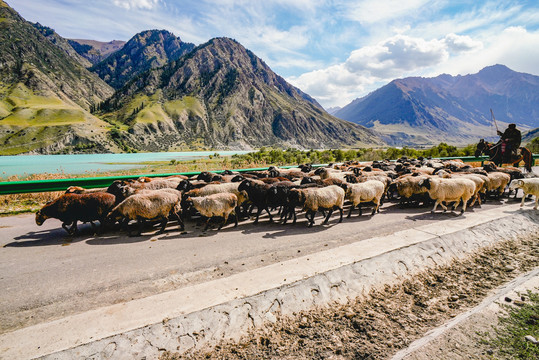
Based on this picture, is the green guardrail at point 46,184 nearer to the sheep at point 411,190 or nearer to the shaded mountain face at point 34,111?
the sheep at point 411,190

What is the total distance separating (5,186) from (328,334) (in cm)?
1252

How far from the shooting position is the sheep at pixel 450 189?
30.1 ft

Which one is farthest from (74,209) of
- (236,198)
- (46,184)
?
(46,184)

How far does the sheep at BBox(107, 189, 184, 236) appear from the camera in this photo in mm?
7172

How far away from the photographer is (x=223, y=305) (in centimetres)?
357

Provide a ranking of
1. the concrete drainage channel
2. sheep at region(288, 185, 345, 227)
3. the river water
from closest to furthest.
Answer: the concrete drainage channel
sheep at region(288, 185, 345, 227)
the river water

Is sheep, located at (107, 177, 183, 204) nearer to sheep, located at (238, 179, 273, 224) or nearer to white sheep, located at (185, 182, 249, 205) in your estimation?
white sheep, located at (185, 182, 249, 205)

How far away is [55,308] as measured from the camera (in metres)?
3.73

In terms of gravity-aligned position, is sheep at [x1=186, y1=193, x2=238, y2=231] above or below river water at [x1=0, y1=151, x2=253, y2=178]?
above

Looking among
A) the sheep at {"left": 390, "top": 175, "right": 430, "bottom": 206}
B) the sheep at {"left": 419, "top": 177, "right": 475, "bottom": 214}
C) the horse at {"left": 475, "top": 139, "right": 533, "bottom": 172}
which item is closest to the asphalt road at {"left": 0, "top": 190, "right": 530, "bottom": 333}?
the sheep at {"left": 419, "top": 177, "right": 475, "bottom": 214}

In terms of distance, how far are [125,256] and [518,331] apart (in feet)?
23.7

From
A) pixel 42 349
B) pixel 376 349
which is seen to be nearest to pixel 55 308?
pixel 42 349

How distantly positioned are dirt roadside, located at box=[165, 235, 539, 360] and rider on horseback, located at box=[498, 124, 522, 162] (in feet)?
51.1

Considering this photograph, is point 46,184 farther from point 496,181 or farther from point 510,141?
point 510,141
